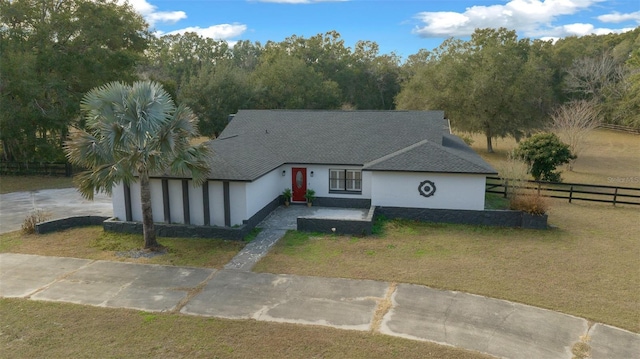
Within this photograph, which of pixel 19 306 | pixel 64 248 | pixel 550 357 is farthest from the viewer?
pixel 64 248

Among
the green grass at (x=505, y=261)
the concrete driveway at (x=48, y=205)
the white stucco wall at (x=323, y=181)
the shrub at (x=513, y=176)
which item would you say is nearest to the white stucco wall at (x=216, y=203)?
the green grass at (x=505, y=261)

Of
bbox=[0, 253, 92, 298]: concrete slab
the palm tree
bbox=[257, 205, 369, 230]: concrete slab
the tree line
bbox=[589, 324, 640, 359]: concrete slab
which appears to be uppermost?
the tree line

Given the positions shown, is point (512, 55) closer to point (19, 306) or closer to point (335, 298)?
point (335, 298)

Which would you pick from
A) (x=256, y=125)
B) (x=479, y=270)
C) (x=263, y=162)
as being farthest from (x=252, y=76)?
(x=479, y=270)

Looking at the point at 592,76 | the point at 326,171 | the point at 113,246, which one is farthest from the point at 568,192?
the point at 592,76

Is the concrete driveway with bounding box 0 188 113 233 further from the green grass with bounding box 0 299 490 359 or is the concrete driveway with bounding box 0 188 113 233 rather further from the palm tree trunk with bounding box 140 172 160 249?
the green grass with bounding box 0 299 490 359

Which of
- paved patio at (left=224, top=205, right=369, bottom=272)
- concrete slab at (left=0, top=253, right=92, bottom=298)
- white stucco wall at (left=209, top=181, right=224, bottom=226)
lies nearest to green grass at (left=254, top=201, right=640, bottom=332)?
paved patio at (left=224, top=205, right=369, bottom=272)
